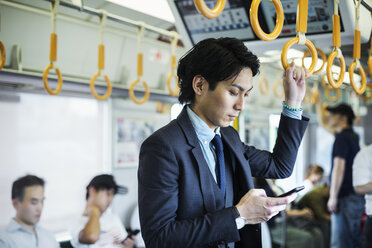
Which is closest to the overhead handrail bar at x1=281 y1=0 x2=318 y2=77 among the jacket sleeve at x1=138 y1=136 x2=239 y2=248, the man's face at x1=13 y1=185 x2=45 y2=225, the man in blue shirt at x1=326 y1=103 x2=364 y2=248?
the jacket sleeve at x1=138 y1=136 x2=239 y2=248

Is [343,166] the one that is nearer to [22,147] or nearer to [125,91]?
[125,91]

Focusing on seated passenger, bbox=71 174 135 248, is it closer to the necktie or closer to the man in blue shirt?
the necktie

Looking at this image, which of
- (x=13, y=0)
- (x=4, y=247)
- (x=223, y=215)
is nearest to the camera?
(x=223, y=215)

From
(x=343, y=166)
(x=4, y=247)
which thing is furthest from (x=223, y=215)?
(x=343, y=166)

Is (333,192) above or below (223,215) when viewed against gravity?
below

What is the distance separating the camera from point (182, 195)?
49.9 inches

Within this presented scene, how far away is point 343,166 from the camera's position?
397 cm

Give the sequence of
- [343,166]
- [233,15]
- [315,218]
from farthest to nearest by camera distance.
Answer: [315,218] < [343,166] < [233,15]

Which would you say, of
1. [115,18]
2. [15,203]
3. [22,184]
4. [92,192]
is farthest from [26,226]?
[115,18]

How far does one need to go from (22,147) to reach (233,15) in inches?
69.8

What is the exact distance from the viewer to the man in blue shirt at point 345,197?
3.80m

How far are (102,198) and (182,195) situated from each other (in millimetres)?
1753

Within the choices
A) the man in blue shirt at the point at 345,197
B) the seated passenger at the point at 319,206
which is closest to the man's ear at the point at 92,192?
the man in blue shirt at the point at 345,197

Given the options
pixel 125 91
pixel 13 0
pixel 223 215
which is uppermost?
pixel 13 0
